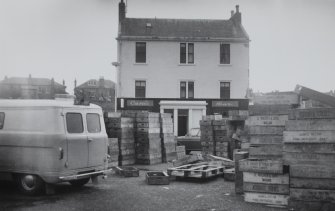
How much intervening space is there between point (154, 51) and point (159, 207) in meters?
23.7

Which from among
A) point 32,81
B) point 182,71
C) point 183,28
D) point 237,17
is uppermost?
point 237,17

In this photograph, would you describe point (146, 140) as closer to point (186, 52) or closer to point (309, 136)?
point (309, 136)

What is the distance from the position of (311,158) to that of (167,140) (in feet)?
33.3

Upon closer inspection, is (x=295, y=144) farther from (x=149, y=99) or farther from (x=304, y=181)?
(x=149, y=99)

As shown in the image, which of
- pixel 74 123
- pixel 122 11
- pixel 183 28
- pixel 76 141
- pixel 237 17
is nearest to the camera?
pixel 76 141

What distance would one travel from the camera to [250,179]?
8008 millimetres

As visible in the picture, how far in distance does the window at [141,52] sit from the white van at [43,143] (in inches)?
843

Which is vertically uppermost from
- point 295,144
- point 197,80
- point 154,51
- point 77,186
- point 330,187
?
point 154,51

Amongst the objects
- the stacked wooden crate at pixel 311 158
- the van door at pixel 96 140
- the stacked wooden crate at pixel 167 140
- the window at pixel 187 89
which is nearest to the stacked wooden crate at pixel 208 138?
the stacked wooden crate at pixel 167 140

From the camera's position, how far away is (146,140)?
15641 millimetres


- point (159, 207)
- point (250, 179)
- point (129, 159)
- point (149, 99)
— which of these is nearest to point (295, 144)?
point (250, 179)

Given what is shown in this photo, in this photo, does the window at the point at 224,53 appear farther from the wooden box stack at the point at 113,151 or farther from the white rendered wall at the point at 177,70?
the wooden box stack at the point at 113,151

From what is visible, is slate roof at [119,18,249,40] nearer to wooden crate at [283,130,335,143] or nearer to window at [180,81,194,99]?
window at [180,81,194,99]

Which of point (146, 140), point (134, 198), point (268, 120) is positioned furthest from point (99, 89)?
point (268, 120)
